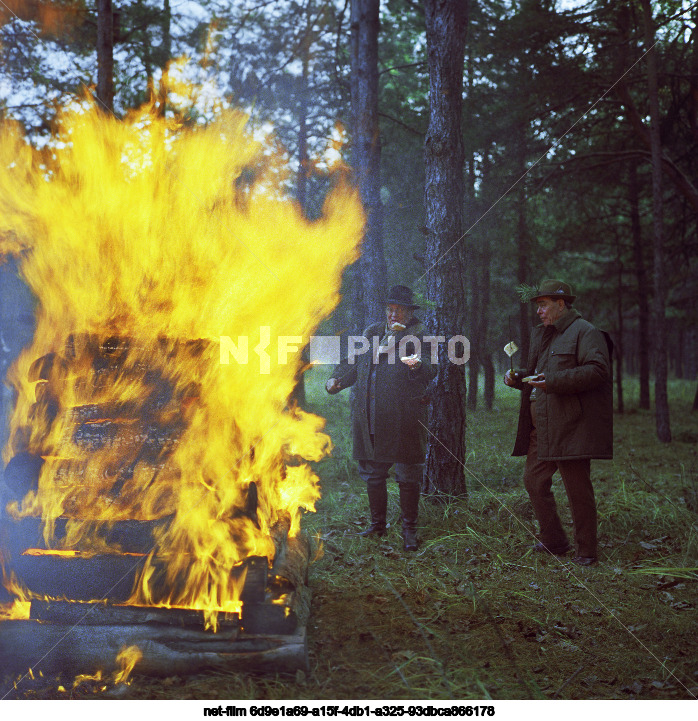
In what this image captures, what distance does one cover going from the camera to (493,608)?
471 cm

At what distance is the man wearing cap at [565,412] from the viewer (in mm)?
5270

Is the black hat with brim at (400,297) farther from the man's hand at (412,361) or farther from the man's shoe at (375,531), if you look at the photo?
the man's shoe at (375,531)

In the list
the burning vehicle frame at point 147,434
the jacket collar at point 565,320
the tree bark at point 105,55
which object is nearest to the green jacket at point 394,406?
the burning vehicle frame at point 147,434

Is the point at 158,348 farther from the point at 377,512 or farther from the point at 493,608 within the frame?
the point at 493,608

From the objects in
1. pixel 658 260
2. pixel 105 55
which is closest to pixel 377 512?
pixel 105 55

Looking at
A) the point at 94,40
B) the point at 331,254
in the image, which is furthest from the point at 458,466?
the point at 94,40

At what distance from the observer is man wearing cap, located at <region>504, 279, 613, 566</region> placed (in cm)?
527

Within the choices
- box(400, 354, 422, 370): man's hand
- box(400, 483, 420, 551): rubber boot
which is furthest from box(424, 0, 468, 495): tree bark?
box(400, 354, 422, 370): man's hand

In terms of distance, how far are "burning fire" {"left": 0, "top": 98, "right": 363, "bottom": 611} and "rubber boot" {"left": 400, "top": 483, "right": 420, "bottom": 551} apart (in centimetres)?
105

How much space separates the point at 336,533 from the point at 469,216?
833cm

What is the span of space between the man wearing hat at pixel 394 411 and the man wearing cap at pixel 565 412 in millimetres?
1086

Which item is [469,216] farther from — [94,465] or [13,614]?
[13,614]

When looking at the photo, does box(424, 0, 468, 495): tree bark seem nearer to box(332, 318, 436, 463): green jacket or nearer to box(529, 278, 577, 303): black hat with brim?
box(332, 318, 436, 463): green jacket

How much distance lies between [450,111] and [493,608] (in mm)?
5872
